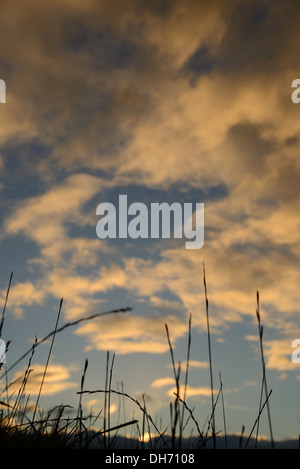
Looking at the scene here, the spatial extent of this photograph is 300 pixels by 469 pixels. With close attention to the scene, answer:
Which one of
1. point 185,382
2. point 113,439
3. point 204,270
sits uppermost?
point 204,270

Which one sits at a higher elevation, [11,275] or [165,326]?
[11,275]

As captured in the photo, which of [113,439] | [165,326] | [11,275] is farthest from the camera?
[11,275]
